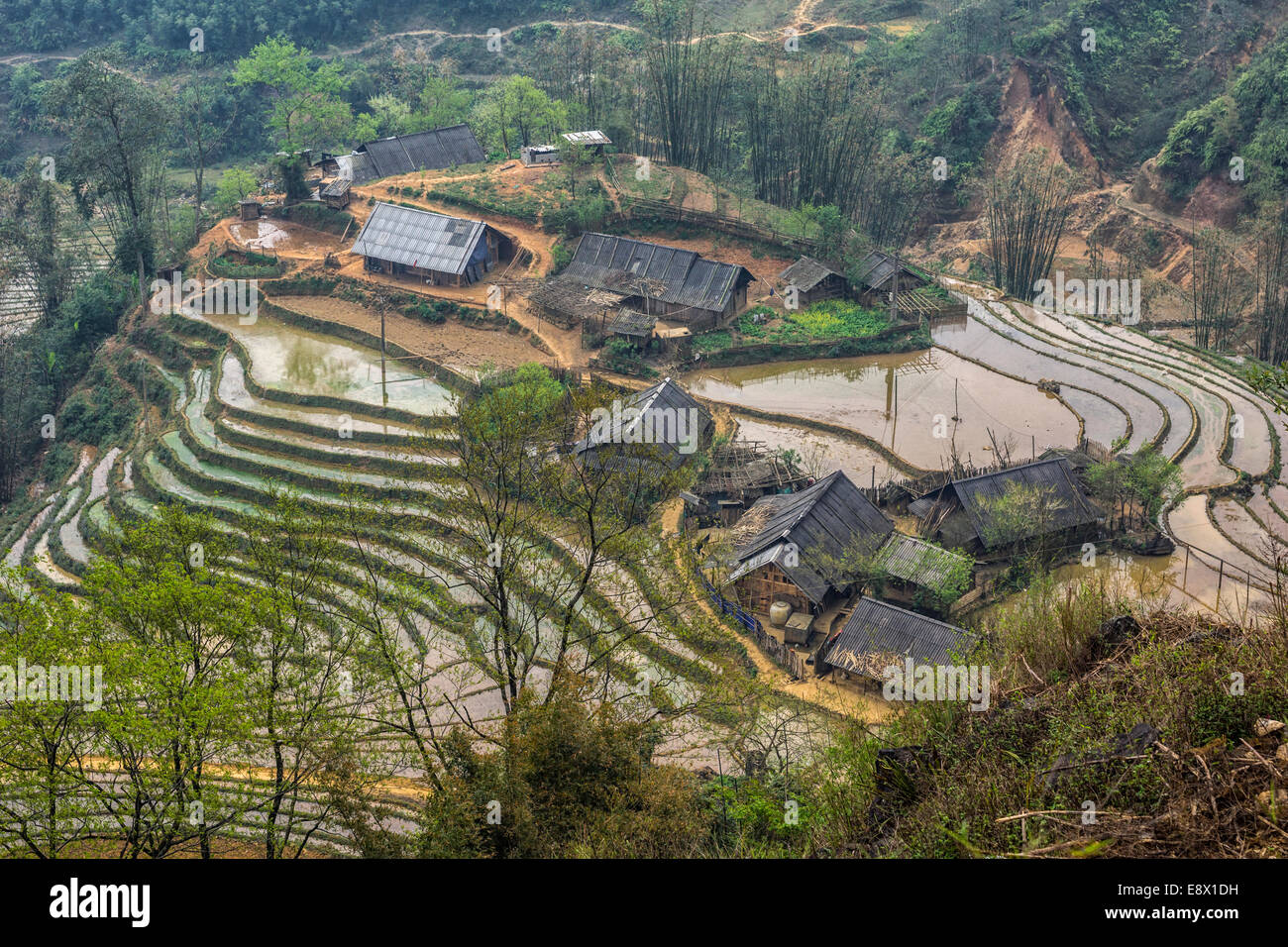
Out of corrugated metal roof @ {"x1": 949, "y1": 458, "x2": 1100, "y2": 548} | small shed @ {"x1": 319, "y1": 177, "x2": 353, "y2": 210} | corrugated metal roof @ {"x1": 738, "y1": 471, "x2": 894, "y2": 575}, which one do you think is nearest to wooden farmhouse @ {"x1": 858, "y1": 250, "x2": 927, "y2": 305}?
corrugated metal roof @ {"x1": 949, "y1": 458, "x2": 1100, "y2": 548}

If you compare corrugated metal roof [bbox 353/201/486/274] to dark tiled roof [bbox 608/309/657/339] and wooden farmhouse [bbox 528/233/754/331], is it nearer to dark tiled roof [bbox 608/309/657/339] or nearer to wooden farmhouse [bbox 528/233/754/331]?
wooden farmhouse [bbox 528/233/754/331]

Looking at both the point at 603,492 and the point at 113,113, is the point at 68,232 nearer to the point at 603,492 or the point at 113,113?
the point at 113,113

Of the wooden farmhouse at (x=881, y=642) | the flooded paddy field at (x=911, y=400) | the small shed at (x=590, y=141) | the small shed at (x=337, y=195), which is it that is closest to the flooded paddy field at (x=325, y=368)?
the small shed at (x=337, y=195)

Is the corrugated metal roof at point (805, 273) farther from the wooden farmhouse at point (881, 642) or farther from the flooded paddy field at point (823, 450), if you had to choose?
the wooden farmhouse at point (881, 642)

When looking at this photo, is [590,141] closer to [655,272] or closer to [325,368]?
[655,272]

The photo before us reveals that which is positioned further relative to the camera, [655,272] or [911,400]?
[655,272]

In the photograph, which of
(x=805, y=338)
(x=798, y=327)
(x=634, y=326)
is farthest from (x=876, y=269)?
(x=634, y=326)
